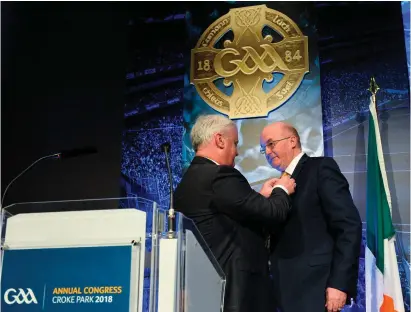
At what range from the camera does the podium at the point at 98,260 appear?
1.15 meters

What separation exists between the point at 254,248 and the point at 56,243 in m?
0.78

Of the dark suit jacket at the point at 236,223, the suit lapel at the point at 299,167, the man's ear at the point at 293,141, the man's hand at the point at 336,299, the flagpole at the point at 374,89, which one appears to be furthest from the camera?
the flagpole at the point at 374,89

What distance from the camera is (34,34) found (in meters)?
4.32

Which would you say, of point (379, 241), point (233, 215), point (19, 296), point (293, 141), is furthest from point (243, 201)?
point (379, 241)

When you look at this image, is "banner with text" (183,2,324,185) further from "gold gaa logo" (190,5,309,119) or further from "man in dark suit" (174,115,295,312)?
"man in dark suit" (174,115,295,312)

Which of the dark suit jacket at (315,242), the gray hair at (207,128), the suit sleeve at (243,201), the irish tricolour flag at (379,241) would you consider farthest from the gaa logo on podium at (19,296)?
the irish tricolour flag at (379,241)

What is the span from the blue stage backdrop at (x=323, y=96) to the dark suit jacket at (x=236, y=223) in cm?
157

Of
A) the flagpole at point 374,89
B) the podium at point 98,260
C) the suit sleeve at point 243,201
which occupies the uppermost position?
the flagpole at point 374,89

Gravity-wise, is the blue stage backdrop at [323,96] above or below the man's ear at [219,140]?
above

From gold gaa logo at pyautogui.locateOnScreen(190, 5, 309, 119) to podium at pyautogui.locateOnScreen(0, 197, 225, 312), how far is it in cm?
245

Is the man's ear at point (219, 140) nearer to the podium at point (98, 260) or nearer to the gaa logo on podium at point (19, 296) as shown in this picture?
the podium at point (98, 260)

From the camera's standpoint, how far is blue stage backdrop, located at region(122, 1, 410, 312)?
3.28 m

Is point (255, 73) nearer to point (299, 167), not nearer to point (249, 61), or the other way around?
point (249, 61)

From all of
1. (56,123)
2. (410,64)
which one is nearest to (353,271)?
(410,64)
